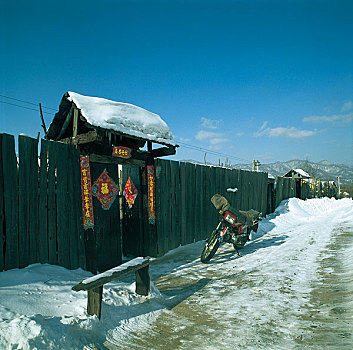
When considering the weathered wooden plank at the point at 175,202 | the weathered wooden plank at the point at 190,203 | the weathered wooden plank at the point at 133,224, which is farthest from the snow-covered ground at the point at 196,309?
the weathered wooden plank at the point at 190,203

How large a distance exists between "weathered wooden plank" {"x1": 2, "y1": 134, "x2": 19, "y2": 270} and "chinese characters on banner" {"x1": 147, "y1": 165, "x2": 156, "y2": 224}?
3202 mm

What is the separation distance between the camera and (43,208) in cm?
443

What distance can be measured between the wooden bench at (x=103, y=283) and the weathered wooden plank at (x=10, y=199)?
5.32 ft

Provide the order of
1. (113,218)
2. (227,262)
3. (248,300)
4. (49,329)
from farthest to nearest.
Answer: (227,262)
(113,218)
(248,300)
(49,329)

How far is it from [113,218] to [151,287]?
2.19 m

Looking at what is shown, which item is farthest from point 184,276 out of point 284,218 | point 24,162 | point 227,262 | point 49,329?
point 284,218

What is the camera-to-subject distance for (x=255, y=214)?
27.7ft

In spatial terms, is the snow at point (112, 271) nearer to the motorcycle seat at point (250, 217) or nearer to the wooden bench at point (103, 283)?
the wooden bench at point (103, 283)

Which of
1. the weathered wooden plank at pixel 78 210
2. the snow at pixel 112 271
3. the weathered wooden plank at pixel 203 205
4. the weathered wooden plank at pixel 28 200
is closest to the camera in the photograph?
the snow at pixel 112 271

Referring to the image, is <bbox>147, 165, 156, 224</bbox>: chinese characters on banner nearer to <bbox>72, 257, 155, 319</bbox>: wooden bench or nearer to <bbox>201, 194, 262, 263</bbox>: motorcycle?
<bbox>201, 194, 262, 263</bbox>: motorcycle

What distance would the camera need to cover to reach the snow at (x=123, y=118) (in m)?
5.06

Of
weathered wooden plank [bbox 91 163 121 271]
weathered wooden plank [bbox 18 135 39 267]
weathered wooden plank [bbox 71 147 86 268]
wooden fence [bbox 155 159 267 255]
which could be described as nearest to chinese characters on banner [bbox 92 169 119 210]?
weathered wooden plank [bbox 91 163 121 271]

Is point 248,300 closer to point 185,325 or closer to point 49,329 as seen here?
point 185,325

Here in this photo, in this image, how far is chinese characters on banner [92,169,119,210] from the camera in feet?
17.8
